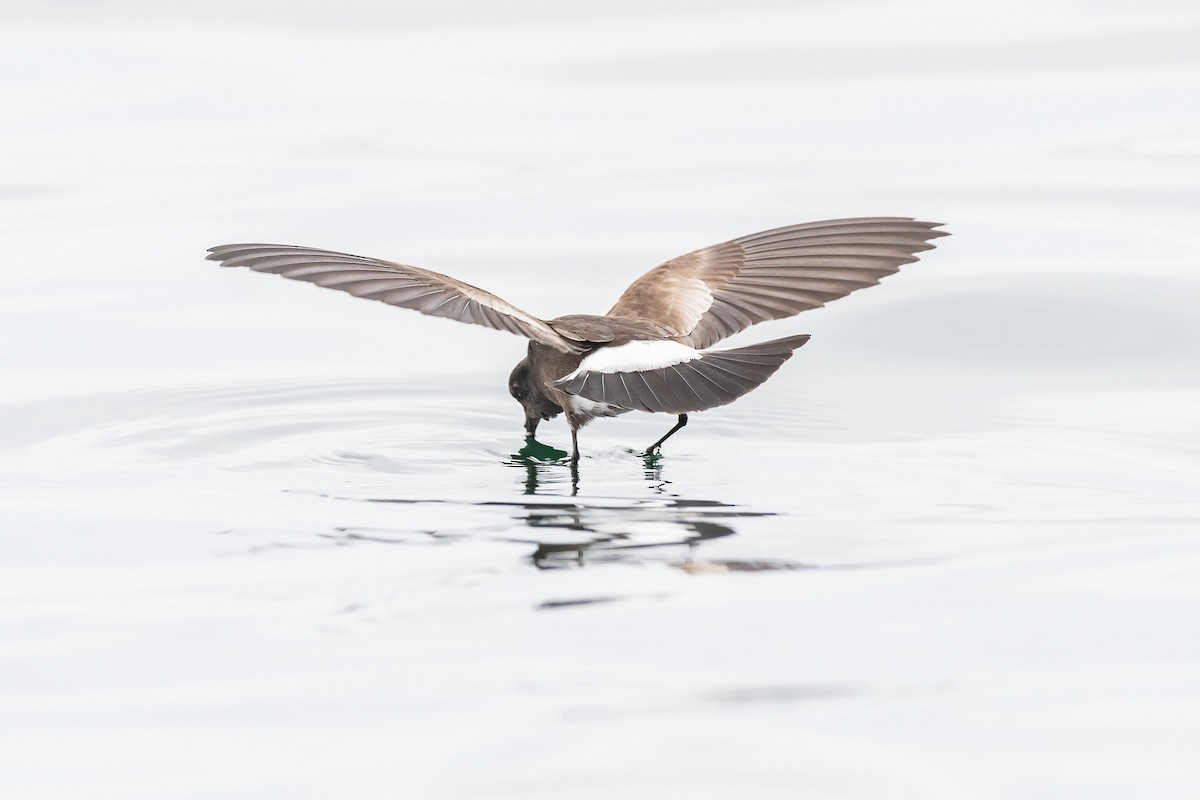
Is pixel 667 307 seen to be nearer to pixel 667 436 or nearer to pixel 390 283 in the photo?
pixel 667 436

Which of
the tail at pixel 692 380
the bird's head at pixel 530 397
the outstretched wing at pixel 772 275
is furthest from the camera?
the bird's head at pixel 530 397

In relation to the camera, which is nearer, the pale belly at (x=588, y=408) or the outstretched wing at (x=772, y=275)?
the pale belly at (x=588, y=408)

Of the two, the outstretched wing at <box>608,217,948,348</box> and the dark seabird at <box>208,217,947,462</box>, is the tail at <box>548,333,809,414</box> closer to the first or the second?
the dark seabird at <box>208,217,947,462</box>

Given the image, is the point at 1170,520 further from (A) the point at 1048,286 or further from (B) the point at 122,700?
(A) the point at 1048,286

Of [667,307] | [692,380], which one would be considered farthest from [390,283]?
[667,307]

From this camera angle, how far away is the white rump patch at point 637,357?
21.1 ft

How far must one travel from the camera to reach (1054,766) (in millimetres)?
3430

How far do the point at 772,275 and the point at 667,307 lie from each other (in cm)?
56

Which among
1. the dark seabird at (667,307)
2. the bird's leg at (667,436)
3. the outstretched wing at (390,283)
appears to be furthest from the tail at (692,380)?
the bird's leg at (667,436)

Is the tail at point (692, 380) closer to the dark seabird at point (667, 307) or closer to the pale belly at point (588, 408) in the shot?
the dark seabird at point (667, 307)

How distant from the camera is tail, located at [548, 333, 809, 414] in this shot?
6008mm

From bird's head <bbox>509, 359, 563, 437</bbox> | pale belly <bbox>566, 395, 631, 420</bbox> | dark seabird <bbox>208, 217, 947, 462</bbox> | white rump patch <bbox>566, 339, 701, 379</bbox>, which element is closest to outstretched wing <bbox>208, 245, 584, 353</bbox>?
dark seabird <bbox>208, 217, 947, 462</bbox>

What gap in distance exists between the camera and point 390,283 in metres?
6.20

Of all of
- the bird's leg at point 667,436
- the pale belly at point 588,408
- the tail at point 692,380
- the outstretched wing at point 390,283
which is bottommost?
the bird's leg at point 667,436
